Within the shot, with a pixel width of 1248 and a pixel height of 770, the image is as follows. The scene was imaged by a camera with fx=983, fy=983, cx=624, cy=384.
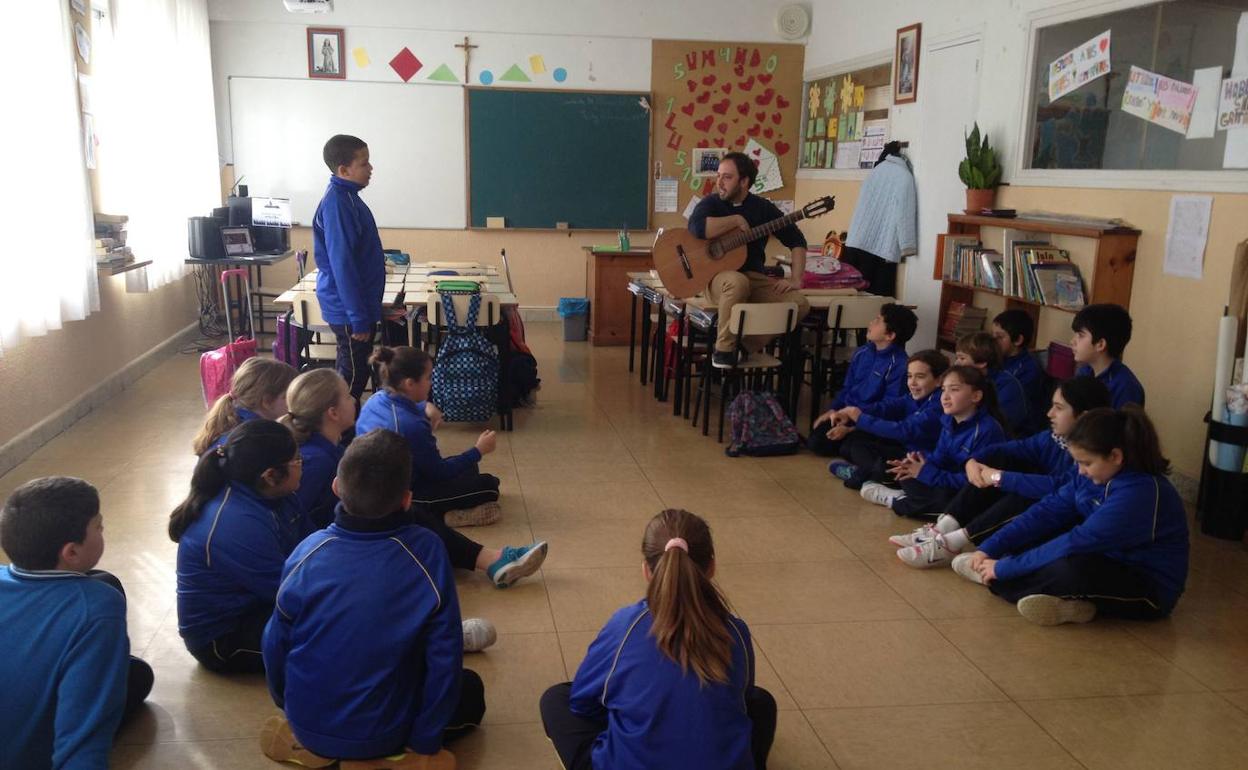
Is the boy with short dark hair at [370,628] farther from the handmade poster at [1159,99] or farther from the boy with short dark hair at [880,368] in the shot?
the handmade poster at [1159,99]

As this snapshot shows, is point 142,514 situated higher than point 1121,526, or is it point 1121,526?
point 1121,526

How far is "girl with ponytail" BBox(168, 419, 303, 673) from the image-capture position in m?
2.36

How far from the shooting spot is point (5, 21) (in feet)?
13.2

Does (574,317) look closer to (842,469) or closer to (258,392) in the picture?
(842,469)

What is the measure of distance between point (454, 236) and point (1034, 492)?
19.4 feet

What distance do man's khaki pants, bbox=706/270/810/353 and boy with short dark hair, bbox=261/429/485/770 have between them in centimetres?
302

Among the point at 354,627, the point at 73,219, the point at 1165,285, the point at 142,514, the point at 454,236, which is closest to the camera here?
the point at 354,627

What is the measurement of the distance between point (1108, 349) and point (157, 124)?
5720 mm

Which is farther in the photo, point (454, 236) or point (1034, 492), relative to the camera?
point (454, 236)

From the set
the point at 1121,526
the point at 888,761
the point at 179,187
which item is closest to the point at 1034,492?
the point at 1121,526

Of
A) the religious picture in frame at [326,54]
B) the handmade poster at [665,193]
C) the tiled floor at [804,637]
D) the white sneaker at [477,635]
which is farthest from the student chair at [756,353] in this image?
the religious picture in frame at [326,54]

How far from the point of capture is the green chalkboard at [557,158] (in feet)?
26.7

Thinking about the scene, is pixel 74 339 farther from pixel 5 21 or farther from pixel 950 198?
pixel 950 198

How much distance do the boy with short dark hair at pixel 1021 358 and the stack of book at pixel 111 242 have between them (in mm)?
4564
